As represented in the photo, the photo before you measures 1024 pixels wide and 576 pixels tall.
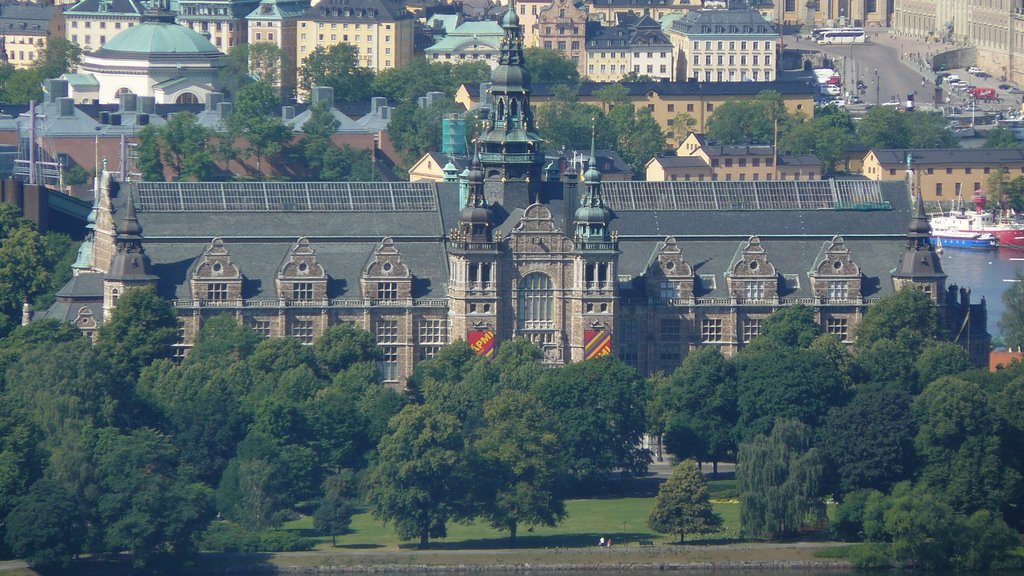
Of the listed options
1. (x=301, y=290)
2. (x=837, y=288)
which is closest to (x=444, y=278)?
(x=301, y=290)

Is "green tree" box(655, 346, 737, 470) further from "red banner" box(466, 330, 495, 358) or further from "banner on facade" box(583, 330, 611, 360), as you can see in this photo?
"red banner" box(466, 330, 495, 358)

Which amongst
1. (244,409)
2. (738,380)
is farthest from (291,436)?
(738,380)

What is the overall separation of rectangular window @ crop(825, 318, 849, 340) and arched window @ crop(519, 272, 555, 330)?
1226 centimetres

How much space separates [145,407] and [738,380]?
78.6 feet

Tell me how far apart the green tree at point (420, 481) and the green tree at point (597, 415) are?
867 centimetres

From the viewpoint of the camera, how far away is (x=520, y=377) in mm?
185250

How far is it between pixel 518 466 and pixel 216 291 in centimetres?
2839

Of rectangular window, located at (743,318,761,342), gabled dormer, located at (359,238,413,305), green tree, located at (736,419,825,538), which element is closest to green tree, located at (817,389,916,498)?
green tree, located at (736,419,825,538)

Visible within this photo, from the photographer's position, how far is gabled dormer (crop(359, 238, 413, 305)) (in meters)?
197

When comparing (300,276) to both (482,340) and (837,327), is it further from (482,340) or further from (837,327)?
(837,327)

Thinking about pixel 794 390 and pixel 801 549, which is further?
pixel 794 390

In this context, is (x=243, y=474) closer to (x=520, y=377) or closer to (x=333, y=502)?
(x=333, y=502)

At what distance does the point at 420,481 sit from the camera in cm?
17000

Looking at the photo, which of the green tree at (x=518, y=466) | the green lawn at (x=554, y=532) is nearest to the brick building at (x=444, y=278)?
the green lawn at (x=554, y=532)
